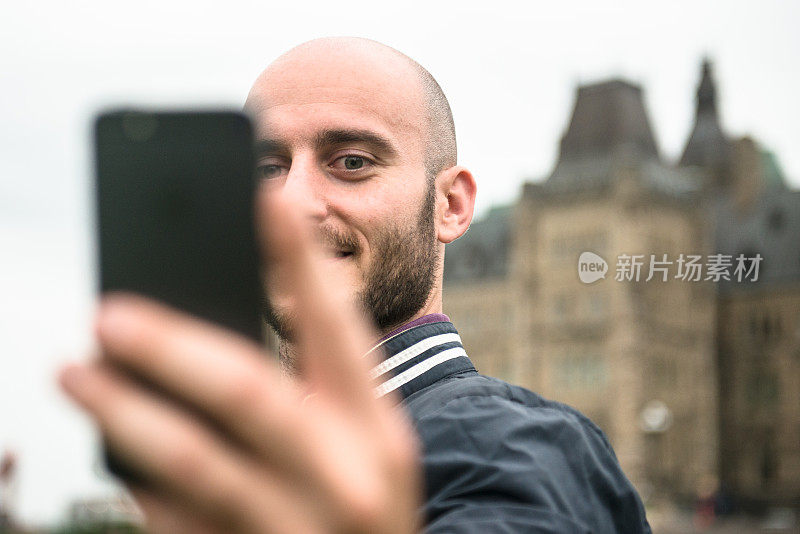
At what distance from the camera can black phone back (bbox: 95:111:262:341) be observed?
70 centimetres

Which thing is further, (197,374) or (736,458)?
(736,458)

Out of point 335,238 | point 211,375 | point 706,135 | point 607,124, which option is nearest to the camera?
point 211,375

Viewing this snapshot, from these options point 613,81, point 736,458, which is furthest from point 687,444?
point 613,81

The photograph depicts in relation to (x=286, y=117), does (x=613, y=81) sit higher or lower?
lower

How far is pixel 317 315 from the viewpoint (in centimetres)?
65

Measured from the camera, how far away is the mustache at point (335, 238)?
64.2 inches

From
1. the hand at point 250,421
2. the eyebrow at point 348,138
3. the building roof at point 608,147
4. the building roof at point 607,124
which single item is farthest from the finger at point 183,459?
the building roof at point 607,124

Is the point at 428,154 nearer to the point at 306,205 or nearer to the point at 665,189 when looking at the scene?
the point at 306,205

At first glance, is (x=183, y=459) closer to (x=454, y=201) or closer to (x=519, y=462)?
(x=519, y=462)

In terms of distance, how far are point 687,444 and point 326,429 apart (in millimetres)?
47312

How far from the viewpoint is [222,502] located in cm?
64

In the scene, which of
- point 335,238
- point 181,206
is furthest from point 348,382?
point 335,238

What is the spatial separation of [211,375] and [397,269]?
3.78 feet

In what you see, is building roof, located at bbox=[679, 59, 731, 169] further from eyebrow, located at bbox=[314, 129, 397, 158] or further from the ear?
eyebrow, located at bbox=[314, 129, 397, 158]
